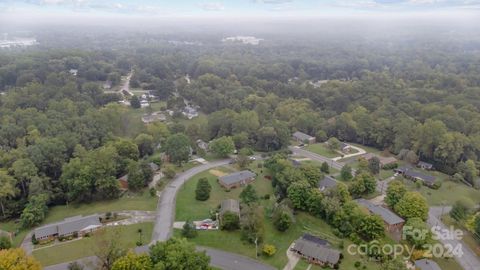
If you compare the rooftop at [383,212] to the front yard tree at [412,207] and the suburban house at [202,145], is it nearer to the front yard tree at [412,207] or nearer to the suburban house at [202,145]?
the front yard tree at [412,207]


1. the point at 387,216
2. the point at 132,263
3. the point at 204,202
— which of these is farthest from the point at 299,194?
the point at 132,263

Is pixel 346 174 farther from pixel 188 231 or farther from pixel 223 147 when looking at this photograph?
pixel 188 231

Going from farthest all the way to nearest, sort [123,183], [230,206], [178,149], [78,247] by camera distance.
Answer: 1. [178,149]
2. [123,183]
3. [230,206]
4. [78,247]

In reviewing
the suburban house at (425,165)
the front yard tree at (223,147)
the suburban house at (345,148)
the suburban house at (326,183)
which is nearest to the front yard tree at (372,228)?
the suburban house at (326,183)

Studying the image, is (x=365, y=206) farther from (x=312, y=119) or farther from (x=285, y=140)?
(x=312, y=119)

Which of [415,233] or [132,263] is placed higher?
[132,263]

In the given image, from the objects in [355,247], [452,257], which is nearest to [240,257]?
[355,247]
